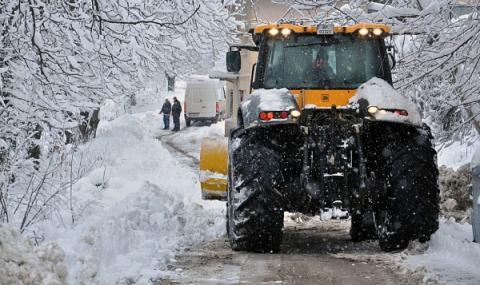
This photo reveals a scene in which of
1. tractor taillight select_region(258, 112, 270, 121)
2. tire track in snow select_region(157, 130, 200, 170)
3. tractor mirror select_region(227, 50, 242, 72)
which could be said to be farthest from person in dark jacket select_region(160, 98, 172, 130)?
tractor taillight select_region(258, 112, 270, 121)

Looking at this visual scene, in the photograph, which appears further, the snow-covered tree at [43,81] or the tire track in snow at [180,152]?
the tire track in snow at [180,152]

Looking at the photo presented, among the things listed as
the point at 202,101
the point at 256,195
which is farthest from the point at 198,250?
the point at 202,101

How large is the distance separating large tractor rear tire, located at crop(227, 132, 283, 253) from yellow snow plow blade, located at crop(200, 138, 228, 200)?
4.37 metres

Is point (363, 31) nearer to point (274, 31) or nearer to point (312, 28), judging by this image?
point (312, 28)

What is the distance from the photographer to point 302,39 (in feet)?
30.7

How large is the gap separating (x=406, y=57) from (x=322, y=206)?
158 inches

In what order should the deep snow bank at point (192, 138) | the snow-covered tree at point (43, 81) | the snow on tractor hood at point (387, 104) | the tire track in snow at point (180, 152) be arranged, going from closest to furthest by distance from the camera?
the snow on tractor hood at point (387, 104), the snow-covered tree at point (43, 81), the tire track in snow at point (180, 152), the deep snow bank at point (192, 138)

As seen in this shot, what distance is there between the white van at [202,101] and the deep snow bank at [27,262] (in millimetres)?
40385

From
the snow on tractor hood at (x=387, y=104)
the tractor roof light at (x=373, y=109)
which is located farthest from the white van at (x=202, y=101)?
the tractor roof light at (x=373, y=109)

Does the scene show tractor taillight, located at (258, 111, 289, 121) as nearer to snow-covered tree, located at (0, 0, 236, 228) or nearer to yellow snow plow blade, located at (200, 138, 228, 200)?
snow-covered tree, located at (0, 0, 236, 228)

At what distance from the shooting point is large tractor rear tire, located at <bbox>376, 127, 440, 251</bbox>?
820 cm

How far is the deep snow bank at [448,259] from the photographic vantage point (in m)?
6.91

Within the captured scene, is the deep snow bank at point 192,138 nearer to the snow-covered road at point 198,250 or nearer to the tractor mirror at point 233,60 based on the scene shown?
the snow-covered road at point 198,250

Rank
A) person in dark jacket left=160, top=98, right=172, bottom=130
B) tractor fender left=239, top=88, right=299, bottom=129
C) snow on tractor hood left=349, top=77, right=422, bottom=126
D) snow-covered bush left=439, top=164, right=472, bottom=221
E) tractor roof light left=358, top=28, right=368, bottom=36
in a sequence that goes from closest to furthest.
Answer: snow on tractor hood left=349, top=77, right=422, bottom=126 < tractor fender left=239, top=88, right=299, bottom=129 < tractor roof light left=358, top=28, right=368, bottom=36 < snow-covered bush left=439, top=164, right=472, bottom=221 < person in dark jacket left=160, top=98, right=172, bottom=130
